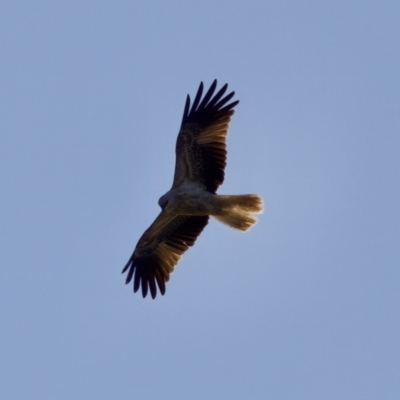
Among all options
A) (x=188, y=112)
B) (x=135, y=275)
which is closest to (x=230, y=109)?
(x=188, y=112)

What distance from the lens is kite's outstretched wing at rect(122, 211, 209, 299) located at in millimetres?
17078

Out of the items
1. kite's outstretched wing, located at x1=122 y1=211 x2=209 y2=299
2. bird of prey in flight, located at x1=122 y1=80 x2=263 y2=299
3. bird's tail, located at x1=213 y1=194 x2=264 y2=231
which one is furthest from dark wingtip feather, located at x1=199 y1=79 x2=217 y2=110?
kite's outstretched wing, located at x1=122 y1=211 x2=209 y2=299

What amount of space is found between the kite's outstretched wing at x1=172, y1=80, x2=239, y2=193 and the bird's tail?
1.07ft

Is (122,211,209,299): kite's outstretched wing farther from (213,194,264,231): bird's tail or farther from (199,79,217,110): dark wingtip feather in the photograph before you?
(199,79,217,110): dark wingtip feather

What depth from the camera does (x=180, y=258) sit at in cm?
1722

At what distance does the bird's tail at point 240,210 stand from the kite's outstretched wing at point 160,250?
76 cm

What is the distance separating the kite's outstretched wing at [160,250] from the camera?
672 inches

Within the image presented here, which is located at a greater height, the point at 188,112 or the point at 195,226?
the point at 188,112

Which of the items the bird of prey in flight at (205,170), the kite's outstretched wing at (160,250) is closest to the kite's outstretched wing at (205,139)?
the bird of prey in flight at (205,170)

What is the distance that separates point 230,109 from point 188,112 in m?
0.62

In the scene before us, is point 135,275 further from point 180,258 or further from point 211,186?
point 211,186

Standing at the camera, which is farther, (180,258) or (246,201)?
(180,258)

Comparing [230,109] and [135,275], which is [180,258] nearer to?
[135,275]

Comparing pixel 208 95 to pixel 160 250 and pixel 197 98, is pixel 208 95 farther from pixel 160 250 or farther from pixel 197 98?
pixel 160 250
